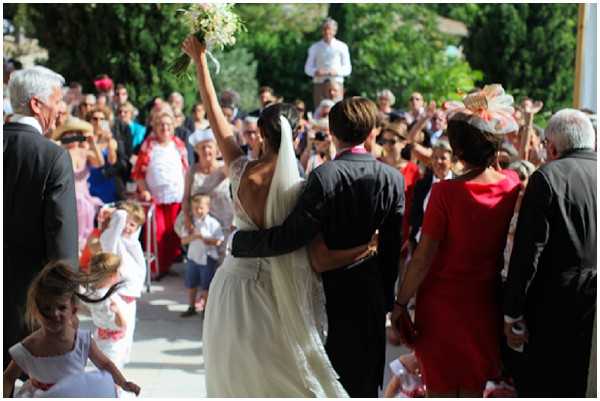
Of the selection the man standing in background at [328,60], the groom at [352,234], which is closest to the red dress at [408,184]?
the groom at [352,234]

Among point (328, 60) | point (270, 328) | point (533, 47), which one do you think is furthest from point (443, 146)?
point (533, 47)

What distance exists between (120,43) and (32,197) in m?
14.6

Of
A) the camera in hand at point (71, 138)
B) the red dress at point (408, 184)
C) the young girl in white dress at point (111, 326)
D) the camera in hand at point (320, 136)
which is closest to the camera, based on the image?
the young girl in white dress at point (111, 326)

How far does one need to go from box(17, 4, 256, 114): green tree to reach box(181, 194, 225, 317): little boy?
408 inches

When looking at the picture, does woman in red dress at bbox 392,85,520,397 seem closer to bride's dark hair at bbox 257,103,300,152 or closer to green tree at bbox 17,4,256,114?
bride's dark hair at bbox 257,103,300,152

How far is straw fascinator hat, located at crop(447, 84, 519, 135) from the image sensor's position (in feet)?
13.7

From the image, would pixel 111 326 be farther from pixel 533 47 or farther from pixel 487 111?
pixel 533 47

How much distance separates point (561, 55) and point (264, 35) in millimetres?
8069

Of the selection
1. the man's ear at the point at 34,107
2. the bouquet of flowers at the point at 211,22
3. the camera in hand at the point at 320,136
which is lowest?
the camera in hand at the point at 320,136

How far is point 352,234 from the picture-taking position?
4.09m

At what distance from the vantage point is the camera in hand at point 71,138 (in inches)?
320

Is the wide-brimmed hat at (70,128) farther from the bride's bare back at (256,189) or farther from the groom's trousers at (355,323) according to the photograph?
the groom's trousers at (355,323)

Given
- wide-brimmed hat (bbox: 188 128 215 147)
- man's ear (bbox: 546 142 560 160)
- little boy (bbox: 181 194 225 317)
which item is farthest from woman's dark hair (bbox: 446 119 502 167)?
wide-brimmed hat (bbox: 188 128 215 147)

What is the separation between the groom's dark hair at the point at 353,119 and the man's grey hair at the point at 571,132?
89 centimetres
